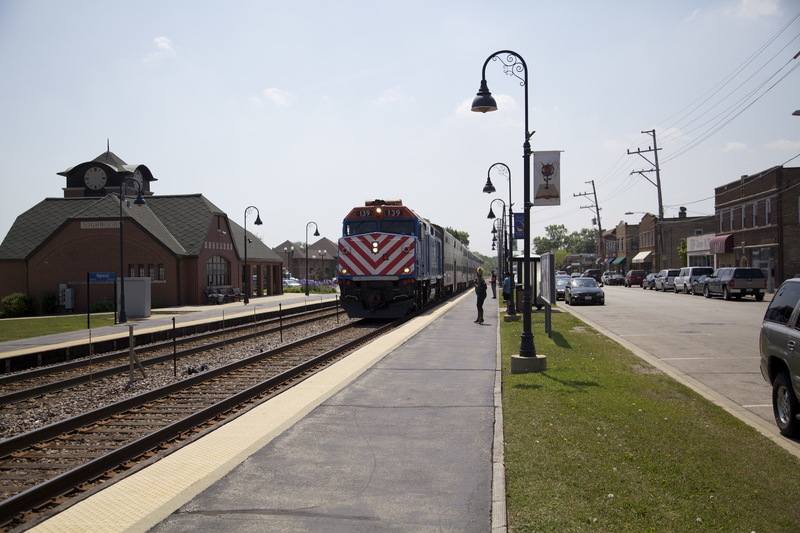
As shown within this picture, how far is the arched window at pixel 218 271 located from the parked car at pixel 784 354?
43785 millimetres

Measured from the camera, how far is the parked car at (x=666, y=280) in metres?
53.9

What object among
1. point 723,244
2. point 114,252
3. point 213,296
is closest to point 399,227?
point 213,296

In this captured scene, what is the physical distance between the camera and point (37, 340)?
21.4 m

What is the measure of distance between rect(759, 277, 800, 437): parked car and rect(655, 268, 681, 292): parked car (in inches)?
1858

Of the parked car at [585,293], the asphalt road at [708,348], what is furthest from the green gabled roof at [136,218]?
the asphalt road at [708,348]

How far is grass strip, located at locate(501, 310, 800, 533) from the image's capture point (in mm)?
5398

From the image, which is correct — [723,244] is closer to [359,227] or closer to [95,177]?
[359,227]

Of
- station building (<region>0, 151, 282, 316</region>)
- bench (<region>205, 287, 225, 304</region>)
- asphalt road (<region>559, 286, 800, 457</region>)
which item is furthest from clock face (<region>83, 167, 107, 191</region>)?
asphalt road (<region>559, 286, 800, 457</region>)

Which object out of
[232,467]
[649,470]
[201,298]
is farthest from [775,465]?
[201,298]

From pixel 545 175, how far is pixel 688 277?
38.0 metres

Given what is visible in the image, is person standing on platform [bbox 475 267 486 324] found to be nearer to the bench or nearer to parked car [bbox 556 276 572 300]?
parked car [bbox 556 276 572 300]

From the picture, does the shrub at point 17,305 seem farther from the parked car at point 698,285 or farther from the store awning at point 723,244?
the store awning at point 723,244

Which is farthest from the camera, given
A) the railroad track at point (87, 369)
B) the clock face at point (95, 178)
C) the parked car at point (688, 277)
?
the clock face at point (95, 178)

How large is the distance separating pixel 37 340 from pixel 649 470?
2015cm
